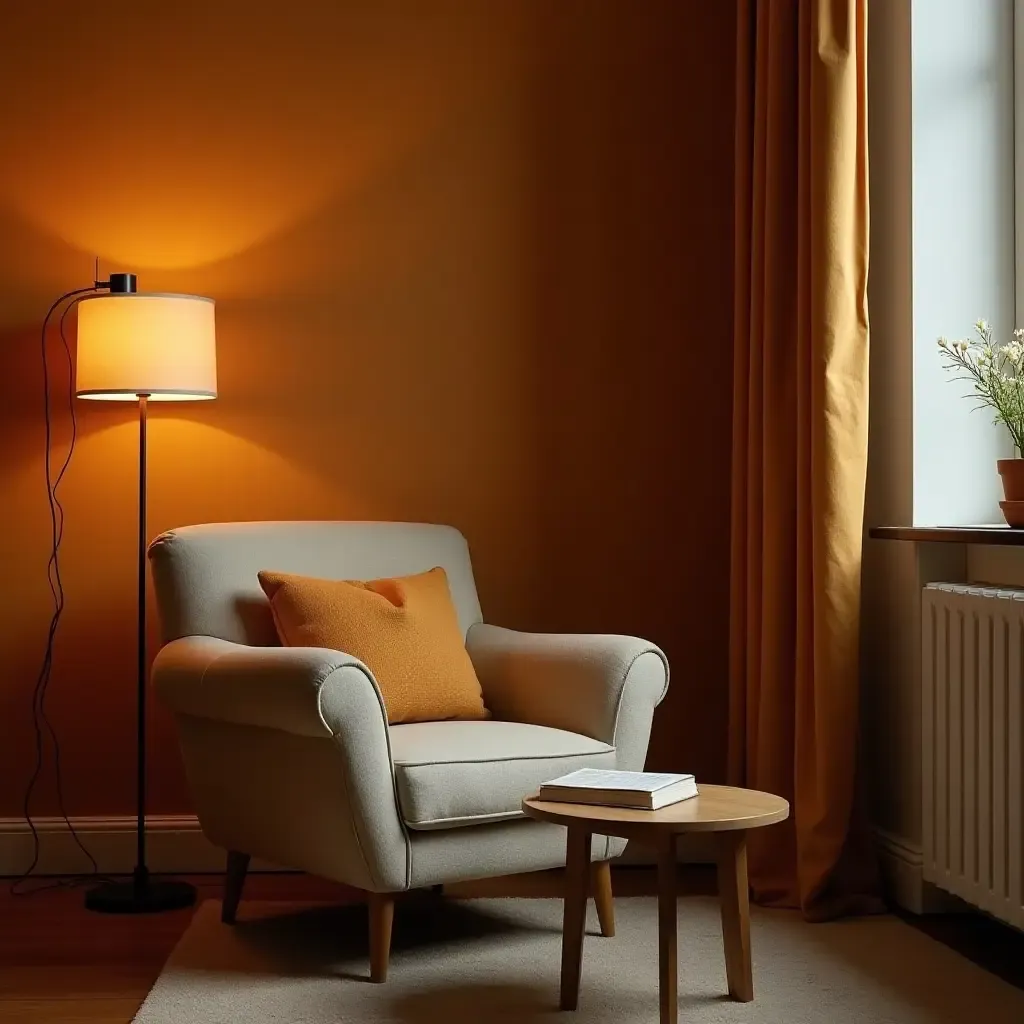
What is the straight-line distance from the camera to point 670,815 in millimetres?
2332

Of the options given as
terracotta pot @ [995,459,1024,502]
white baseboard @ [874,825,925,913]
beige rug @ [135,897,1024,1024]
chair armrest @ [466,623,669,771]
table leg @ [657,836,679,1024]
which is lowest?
beige rug @ [135,897,1024,1024]

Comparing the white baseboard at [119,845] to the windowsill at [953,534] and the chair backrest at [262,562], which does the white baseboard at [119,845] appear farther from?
the windowsill at [953,534]

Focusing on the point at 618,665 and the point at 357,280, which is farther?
the point at 357,280

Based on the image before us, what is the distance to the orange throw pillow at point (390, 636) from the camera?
2.98 metres

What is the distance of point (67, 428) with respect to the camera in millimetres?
3684

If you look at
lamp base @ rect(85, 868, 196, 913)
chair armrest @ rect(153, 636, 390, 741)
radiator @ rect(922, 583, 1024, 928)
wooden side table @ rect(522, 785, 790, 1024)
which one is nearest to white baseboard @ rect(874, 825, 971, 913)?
radiator @ rect(922, 583, 1024, 928)

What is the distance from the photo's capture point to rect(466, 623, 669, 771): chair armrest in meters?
2.97

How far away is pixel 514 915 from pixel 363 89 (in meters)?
2.19

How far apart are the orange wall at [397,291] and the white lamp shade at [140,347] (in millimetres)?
373

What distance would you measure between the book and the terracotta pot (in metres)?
0.95

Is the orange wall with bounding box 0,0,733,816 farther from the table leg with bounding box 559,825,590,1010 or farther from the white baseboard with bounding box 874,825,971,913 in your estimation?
the table leg with bounding box 559,825,590,1010

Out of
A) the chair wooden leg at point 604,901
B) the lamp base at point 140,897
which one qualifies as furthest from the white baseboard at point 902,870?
the lamp base at point 140,897

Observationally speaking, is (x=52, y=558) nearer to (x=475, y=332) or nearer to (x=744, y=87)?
(x=475, y=332)

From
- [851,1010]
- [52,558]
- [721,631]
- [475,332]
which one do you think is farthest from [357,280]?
[851,1010]
